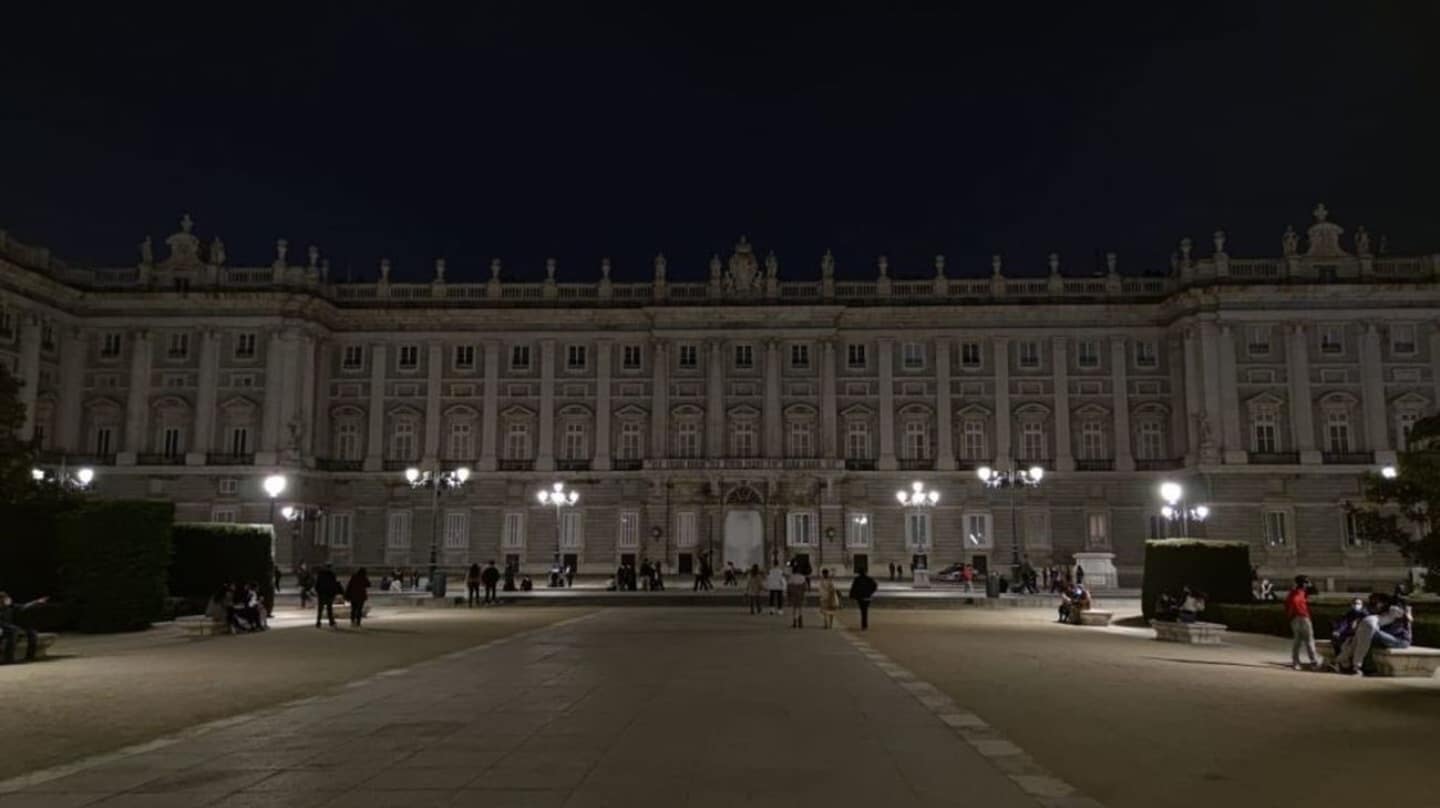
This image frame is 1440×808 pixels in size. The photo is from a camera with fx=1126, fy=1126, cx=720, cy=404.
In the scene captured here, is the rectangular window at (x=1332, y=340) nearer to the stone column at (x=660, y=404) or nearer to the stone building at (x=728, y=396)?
the stone building at (x=728, y=396)

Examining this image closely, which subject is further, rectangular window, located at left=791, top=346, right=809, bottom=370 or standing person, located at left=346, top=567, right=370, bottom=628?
rectangular window, located at left=791, top=346, right=809, bottom=370

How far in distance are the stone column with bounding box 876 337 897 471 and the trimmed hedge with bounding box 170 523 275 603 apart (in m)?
37.7

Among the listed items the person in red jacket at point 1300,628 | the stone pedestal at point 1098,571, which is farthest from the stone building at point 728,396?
the person in red jacket at point 1300,628

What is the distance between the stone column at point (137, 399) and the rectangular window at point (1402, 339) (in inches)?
2621

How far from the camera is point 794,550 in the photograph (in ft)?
200

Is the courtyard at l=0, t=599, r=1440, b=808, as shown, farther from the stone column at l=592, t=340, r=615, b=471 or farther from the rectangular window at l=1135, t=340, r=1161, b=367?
the rectangular window at l=1135, t=340, r=1161, b=367

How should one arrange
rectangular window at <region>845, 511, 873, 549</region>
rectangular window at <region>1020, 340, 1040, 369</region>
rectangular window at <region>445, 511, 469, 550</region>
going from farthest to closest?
rectangular window at <region>1020, 340, 1040, 369</region>, rectangular window at <region>445, 511, 469, 550</region>, rectangular window at <region>845, 511, 873, 549</region>

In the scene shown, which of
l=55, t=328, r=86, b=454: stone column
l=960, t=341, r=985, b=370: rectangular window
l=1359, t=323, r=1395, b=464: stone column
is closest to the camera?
l=1359, t=323, r=1395, b=464: stone column

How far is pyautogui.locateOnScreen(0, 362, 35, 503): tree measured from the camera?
101ft

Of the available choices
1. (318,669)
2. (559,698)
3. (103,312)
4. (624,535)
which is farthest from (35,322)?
(559,698)

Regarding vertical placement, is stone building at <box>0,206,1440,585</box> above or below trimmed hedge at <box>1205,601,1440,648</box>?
above

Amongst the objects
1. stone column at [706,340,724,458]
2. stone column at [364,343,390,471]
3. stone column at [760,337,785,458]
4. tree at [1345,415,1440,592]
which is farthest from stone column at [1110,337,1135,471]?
stone column at [364,343,390,471]

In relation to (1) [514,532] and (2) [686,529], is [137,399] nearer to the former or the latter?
(1) [514,532]

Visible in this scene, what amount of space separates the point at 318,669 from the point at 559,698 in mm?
6078
